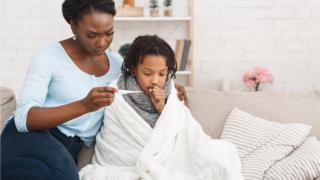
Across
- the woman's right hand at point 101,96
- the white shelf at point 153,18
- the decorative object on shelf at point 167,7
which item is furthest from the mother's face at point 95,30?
the decorative object on shelf at point 167,7

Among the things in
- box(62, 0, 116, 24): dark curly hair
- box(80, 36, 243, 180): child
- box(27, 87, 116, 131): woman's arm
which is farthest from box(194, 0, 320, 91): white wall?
box(27, 87, 116, 131): woman's arm

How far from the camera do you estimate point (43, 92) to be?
1.88 meters

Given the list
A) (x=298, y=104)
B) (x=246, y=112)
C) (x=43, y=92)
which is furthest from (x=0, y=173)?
(x=298, y=104)

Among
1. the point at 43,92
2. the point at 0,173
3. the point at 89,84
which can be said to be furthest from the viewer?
the point at 89,84

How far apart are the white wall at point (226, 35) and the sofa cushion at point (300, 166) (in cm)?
182

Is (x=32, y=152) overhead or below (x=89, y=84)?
below

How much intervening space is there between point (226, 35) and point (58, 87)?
2073mm

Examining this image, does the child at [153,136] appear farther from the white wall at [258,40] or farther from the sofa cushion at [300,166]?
the white wall at [258,40]

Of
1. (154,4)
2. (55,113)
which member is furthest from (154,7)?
(55,113)

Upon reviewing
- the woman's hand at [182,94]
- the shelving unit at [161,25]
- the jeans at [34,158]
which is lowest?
the jeans at [34,158]

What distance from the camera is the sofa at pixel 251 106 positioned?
2252mm

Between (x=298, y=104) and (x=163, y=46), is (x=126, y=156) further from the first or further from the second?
(x=298, y=104)

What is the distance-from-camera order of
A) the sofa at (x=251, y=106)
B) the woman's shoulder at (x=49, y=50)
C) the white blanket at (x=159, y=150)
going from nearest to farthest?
the white blanket at (x=159, y=150) → the woman's shoulder at (x=49, y=50) → the sofa at (x=251, y=106)

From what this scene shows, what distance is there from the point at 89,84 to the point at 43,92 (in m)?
0.20
